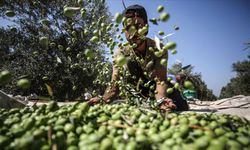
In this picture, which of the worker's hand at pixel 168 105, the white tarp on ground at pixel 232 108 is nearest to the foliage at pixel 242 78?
the white tarp on ground at pixel 232 108

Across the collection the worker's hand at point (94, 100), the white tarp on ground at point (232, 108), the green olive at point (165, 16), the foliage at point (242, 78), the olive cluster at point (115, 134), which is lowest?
the olive cluster at point (115, 134)

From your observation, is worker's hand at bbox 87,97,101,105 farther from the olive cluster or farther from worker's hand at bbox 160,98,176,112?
the olive cluster

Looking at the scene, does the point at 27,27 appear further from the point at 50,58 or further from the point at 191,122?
the point at 191,122

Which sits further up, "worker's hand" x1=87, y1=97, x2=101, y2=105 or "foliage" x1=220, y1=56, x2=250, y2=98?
"foliage" x1=220, y1=56, x2=250, y2=98

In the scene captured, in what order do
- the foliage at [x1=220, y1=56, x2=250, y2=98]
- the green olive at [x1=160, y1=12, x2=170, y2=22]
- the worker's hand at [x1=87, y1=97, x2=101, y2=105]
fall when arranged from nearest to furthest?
the green olive at [x1=160, y1=12, x2=170, y2=22], the worker's hand at [x1=87, y1=97, x2=101, y2=105], the foliage at [x1=220, y1=56, x2=250, y2=98]

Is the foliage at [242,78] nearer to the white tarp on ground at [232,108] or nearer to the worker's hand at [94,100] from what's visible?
the white tarp on ground at [232,108]

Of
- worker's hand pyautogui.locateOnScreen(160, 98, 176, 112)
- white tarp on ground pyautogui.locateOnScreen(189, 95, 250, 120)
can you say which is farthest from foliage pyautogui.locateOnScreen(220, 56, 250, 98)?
worker's hand pyautogui.locateOnScreen(160, 98, 176, 112)

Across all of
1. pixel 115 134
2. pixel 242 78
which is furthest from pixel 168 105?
pixel 242 78

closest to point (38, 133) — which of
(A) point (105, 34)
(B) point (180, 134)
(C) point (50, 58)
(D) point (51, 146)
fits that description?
(D) point (51, 146)

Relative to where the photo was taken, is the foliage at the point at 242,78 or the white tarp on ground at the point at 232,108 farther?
the foliage at the point at 242,78

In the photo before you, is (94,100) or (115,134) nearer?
(115,134)

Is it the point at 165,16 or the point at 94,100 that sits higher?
the point at 165,16

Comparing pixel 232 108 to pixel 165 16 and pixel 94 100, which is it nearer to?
pixel 94 100

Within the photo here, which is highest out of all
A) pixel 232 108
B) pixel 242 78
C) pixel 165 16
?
pixel 242 78
